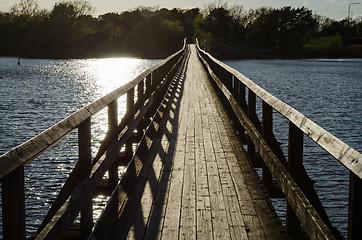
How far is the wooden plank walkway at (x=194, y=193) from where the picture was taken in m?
4.18

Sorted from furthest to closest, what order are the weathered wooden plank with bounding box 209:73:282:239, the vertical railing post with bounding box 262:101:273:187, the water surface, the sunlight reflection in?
the sunlight reflection → the water surface → the vertical railing post with bounding box 262:101:273:187 → the weathered wooden plank with bounding box 209:73:282:239

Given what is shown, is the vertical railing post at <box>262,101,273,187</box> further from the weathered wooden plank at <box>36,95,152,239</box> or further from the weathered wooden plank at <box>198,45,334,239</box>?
the weathered wooden plank at <box>36,95,152,239</box>

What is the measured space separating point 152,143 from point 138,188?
2.54 m

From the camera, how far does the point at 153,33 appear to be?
11588cm

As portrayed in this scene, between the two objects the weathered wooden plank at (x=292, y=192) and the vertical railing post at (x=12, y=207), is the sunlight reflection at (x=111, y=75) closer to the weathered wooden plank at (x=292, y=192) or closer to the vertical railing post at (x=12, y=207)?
the weathered wooden plank at (x=292, y=192)

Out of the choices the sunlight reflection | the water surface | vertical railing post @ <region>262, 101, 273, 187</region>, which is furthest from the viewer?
the sunlight reflection

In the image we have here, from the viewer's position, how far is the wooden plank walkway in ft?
13.7

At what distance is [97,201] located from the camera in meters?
11.4

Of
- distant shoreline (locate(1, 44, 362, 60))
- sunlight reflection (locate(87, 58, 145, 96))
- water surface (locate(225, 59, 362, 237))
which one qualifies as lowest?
water surface (locate(225, 59, 362, 237))

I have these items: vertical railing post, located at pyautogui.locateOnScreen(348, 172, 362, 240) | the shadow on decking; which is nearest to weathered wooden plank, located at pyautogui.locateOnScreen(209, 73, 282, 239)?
the shadow on decking

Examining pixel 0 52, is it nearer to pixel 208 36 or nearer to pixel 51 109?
pixel 208 36

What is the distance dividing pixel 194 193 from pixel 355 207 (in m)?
2.83

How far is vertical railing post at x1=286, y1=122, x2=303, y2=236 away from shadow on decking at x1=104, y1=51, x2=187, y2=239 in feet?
3.83

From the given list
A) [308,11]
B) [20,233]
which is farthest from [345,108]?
[308,11]
